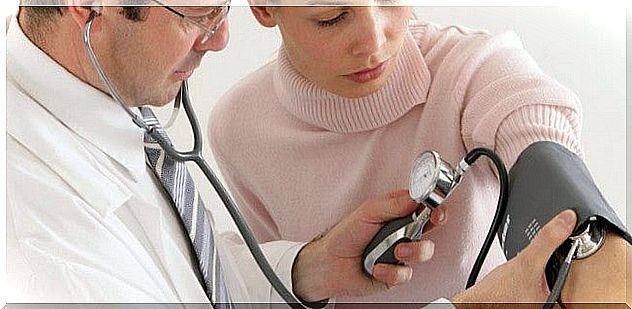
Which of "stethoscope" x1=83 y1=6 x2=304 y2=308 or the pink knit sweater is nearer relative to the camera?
"stethoscope" x1=83 y1=6 x2=304 y2=308

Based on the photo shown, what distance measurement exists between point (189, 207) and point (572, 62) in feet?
1.43

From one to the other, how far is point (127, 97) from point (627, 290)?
1.52ft

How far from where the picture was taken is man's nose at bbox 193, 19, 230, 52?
3.01 feet

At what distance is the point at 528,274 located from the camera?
2.60ft

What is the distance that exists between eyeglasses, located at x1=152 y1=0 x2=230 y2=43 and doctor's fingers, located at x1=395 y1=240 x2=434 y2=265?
0.28 metres

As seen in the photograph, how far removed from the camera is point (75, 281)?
0.80 meters

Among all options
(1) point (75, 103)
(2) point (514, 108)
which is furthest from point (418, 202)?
(1) point (75, 103)

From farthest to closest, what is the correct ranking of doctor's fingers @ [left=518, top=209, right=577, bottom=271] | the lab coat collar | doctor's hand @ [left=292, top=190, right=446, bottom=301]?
doctor's hand @ [left=292, top=190, right=446, bottom=301], the lab coat collar, doctor's fingers @ [left=518, top=209, right=577, bottom=271]

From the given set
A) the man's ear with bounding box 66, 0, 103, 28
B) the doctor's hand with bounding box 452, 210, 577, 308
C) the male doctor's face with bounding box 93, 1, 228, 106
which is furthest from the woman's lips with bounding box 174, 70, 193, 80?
the doctor's hand with bounding box 452, 210, 577, 308

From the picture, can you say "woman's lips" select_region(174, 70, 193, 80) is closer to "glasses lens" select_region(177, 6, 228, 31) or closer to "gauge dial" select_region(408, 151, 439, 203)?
"glasses lens" select_region(177, 6, 228, 31)

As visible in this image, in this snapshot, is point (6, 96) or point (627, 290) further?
point (6, 96)

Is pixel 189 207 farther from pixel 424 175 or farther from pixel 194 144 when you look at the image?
pixel 424 175

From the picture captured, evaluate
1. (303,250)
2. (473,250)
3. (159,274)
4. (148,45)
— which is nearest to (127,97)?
(148,45)

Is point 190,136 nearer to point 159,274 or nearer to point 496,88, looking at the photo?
point 159,274
